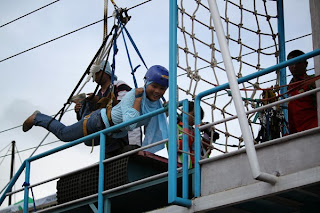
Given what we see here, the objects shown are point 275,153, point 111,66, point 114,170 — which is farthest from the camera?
point 111,66

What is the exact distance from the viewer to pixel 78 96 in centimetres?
1074

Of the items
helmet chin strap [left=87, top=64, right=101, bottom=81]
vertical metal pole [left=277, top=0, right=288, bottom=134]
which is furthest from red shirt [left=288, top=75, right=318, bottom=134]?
helmet chin strap [left=87, top=64, right=101, bottom=81]

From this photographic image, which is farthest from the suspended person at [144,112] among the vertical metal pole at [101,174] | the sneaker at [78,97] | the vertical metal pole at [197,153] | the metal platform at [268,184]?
the metal platform at [268,184]

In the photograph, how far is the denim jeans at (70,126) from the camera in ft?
32.0

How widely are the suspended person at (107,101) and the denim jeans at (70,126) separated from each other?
0.46 feet

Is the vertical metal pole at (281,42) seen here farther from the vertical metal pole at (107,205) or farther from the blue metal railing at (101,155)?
the vertical metal pole at (107,205)

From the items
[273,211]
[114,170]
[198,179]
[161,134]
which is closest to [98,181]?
[114,170]

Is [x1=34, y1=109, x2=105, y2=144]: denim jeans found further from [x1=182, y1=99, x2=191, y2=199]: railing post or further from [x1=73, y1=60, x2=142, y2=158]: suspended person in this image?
[x1=182, y1=99, x2=191, y2=199]: railing post

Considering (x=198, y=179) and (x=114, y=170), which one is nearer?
(x=198, y=179)

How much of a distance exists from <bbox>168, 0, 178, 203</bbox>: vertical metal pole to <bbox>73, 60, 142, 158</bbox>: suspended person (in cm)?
157

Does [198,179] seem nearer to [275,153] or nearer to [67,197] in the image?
[275,153]

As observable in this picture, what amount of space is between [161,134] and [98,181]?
0.91 meters

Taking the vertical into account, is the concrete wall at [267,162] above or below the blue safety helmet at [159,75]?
below

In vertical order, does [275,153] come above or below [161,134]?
below
